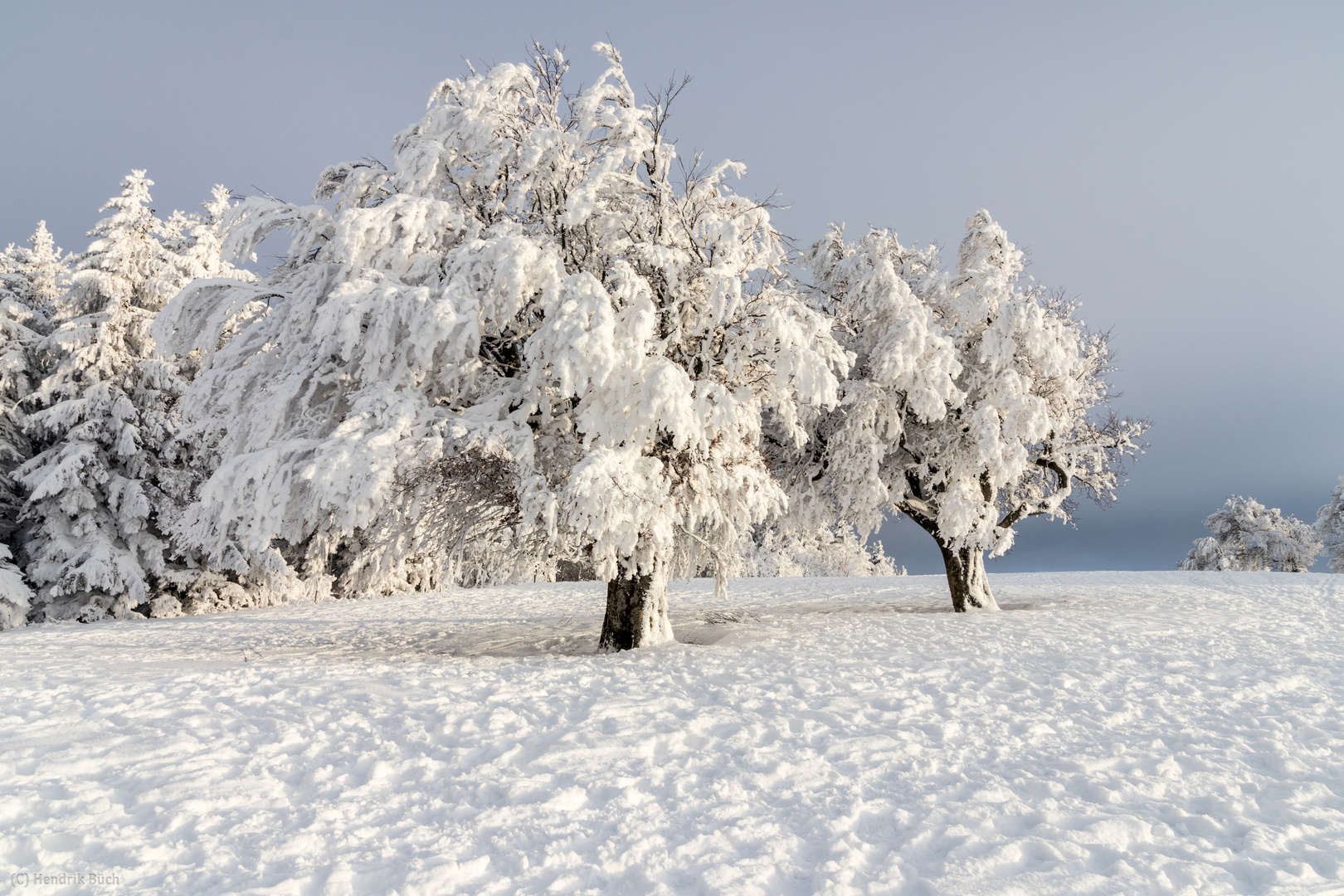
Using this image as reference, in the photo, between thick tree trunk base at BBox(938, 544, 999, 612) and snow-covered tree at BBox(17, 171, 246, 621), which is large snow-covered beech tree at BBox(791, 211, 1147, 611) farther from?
snow-covered tree at BBox(17, 171, 246, 621)

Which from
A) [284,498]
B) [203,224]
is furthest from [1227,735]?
[203,224]

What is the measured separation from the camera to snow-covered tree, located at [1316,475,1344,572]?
28.3 meters

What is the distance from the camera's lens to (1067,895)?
322cm

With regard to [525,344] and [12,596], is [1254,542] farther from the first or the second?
[12,596]

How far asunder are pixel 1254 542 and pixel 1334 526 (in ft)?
9.53

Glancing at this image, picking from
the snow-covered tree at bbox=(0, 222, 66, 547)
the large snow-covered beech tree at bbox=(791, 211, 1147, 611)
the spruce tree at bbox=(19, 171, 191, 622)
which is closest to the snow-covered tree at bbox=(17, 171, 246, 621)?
the spruce tree at bbox=(19, 171, 191, 622)

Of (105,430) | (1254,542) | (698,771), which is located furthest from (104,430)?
(1254,542)

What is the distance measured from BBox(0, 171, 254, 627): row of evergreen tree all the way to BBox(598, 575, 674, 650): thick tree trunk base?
1521cm

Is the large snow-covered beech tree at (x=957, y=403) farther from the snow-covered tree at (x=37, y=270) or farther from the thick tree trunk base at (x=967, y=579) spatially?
the snow-covered tree at (x=37, y=270)

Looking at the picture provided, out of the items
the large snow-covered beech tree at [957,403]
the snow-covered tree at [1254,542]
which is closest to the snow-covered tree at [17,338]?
the large snow-covered beech tree at [957,403]

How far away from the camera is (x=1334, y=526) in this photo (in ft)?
93.9

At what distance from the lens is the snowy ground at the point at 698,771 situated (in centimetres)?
342

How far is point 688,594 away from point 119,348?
17.1 m

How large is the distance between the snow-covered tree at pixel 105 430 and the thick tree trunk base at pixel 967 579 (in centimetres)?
2019
